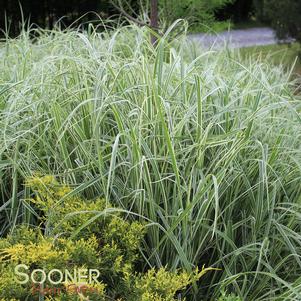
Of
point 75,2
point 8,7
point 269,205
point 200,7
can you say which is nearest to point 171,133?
point 269,205

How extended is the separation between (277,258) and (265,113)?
0.59m

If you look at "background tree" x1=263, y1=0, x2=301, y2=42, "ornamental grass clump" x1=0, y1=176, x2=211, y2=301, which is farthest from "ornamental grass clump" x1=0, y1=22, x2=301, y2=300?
"background tree" x1=263, y1=0, x2=301, y2=42

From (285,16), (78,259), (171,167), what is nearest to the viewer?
(78,259)

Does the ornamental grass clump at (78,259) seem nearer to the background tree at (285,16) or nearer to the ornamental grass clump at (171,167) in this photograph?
the ornamental grass clump at (171,167)

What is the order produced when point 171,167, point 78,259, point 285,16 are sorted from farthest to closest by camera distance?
1. point 285,16
2. point 171,167
3. point 78,259

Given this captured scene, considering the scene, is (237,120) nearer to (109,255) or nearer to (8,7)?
(109,255)

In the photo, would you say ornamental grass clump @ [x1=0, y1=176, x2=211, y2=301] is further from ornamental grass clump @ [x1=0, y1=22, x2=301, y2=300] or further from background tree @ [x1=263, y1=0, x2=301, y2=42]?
background tree @ [x1=263, y1=0, x2=301, y2=42]

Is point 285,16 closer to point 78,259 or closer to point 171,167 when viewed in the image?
point 171,167

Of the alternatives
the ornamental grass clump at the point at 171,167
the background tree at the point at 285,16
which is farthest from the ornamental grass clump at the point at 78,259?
the background tree at the point at 285,16

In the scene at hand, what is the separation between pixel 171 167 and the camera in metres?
2.10

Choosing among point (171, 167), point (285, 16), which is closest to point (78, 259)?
point (171, 167)

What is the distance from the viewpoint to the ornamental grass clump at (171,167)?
1921mm

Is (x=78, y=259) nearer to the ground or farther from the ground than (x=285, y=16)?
farther from the ground

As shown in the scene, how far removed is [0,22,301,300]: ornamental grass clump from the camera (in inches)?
75.6
